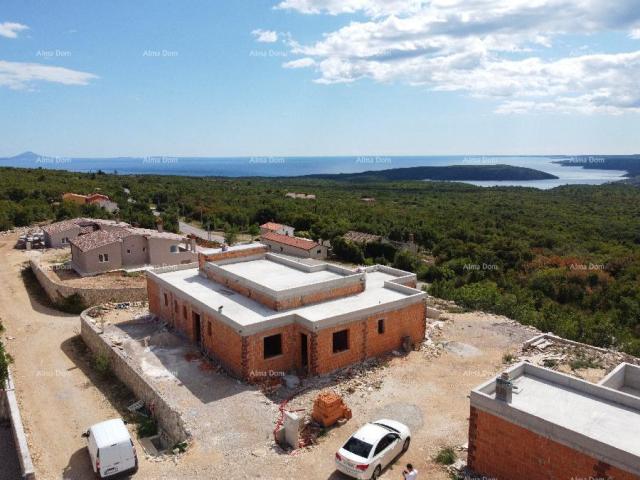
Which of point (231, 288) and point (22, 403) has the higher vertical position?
point (231, 288)

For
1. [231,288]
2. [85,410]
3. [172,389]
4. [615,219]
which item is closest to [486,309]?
[231,288]

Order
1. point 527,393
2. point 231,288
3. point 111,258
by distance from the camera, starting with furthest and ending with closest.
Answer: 1. point 111,258
2. point 231,288
3. point 527,393

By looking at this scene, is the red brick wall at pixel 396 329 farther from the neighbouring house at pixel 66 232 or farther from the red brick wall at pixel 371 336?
the neighbouring house at pixel 66 232

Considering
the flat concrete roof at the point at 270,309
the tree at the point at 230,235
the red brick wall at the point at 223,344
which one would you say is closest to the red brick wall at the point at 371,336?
the flat concrete roof at the point at 270,309

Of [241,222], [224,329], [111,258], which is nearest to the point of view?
[224,329]

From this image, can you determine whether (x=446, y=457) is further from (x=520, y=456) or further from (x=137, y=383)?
(x=137, y=383)

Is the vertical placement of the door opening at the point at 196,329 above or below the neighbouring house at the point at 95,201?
below

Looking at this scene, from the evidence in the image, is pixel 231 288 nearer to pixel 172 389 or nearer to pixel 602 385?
pixel 172 389

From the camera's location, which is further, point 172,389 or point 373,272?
point 373,272
